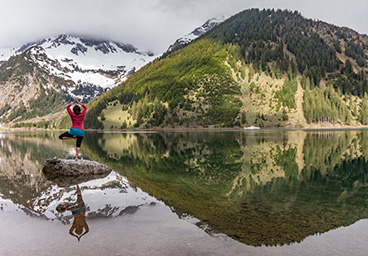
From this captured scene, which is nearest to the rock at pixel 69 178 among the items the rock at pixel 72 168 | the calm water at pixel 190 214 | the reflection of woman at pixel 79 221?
the calm water at pixel 190 214

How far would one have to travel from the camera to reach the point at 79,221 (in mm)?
11109

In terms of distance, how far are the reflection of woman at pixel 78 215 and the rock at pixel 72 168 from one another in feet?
22.6

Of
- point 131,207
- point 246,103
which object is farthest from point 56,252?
point 246,103

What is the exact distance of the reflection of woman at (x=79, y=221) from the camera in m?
9.81

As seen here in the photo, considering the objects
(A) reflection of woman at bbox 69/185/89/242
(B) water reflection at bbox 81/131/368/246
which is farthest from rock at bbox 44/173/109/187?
(A) reflection of woman at bbox 69/185/89/242

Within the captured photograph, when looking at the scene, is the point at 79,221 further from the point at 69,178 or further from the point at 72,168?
the point at 72,168

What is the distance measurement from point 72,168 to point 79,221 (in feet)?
38.5

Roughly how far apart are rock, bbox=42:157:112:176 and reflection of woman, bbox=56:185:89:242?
6.90 meters

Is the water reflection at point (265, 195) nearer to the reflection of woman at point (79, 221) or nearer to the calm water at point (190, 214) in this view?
the calm water at point (190, 214)

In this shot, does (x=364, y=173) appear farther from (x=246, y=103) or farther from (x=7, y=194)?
(x=246, y=103)

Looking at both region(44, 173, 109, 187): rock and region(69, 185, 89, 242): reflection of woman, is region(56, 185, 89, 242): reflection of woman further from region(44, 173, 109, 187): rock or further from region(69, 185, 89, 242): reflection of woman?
region(44, 173, 109, 187): rock

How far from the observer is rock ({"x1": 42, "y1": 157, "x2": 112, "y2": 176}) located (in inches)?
859

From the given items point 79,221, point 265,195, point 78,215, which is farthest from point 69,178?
point 265,195

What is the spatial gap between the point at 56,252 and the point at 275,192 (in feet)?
37.1
